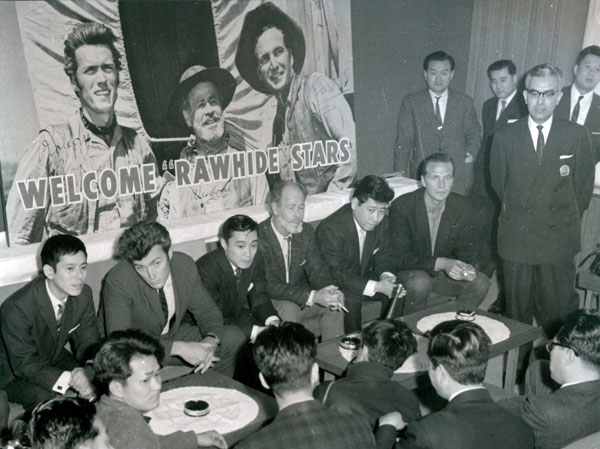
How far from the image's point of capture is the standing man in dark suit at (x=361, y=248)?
4168mm

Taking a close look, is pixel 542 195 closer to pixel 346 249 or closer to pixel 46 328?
pixel 346 249

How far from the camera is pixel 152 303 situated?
10.9ft

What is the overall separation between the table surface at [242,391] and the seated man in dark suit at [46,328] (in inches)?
19.1

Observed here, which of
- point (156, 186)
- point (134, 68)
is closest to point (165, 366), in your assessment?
point (156, 186)

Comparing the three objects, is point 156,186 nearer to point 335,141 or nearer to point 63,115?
point 63,115

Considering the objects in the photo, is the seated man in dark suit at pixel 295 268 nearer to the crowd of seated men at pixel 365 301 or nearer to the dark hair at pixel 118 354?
the crowd of seated men at pixel 365 301

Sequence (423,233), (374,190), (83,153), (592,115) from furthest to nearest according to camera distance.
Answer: (592,115), (423,233), (83,153), (374,190)

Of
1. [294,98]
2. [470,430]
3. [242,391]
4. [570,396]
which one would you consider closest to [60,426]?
[242,391]

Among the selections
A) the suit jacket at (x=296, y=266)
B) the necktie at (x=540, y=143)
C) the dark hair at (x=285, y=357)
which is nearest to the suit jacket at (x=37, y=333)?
the suit jacket at (x=296, y=266)

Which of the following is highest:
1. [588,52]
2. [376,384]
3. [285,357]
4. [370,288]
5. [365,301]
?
[588,52]

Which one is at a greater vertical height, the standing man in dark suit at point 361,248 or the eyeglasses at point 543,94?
the eyeglasses at point 543,94

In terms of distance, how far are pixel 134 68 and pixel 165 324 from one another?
2.05m

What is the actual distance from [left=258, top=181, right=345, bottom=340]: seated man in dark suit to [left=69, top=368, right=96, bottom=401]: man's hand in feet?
4.44

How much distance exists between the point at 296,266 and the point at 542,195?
165 cm
